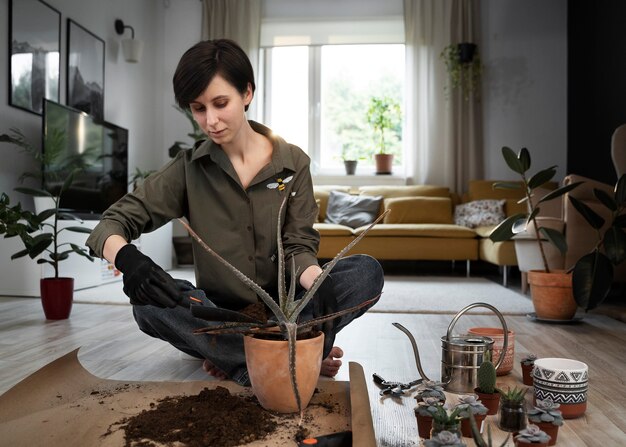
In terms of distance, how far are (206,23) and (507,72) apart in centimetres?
314

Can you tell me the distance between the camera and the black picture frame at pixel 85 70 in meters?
4.90

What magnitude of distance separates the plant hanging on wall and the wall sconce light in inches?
115

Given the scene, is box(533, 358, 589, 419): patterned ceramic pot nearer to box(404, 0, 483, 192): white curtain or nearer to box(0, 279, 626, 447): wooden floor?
box(0, 279, 626, 447): wooden floor

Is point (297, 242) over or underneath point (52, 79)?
underneath

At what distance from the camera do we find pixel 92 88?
17.2 ft

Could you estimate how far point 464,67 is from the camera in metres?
6.22

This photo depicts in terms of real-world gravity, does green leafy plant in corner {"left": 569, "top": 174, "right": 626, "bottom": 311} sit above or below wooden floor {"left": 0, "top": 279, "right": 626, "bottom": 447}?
above

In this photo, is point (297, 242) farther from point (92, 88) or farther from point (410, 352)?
point (92, 88)

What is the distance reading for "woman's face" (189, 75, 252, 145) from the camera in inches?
58.6

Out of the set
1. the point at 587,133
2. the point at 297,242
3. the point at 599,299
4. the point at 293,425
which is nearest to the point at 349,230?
the point at 587,133

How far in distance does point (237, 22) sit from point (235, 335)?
543 centimetres

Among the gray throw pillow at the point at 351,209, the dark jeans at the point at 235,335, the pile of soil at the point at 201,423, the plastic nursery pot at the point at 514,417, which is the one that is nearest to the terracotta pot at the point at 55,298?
the dark jeans at the point at 235,335

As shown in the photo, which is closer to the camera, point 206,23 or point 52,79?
point 52,79

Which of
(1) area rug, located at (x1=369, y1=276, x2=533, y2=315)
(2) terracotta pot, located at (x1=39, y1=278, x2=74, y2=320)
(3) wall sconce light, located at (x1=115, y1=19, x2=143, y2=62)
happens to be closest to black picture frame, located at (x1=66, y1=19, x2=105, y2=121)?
(3) wall sconce light, located at (x1=115, y1=19, x2=143, y2=62)
